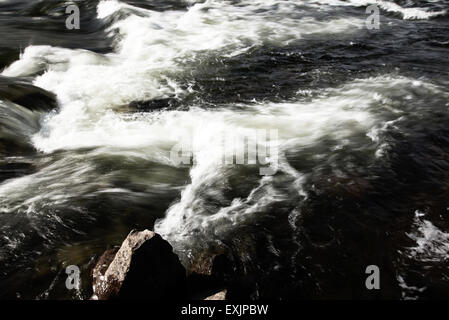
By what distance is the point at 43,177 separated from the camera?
667 centimetres

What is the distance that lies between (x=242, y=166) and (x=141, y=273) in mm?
3116

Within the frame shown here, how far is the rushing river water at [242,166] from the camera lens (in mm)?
5043

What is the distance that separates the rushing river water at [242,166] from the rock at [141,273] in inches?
18.4

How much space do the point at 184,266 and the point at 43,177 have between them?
306 cm

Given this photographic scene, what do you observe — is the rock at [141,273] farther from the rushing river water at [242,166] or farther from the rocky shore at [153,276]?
the rushing river water at [242,166]

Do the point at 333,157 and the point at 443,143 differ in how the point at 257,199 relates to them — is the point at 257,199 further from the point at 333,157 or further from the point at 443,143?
the point at 443,143

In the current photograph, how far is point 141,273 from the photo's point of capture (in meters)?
4.20

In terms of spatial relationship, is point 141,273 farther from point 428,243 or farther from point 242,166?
point 428,243

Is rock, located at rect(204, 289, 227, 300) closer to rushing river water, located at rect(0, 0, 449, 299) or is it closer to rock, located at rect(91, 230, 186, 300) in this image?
rock, located at rect(91, 230, 186, 300)

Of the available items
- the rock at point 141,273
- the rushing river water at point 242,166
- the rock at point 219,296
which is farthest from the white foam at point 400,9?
the rock at point 141,273

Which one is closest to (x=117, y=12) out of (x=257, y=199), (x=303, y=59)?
(x=303, y=59)

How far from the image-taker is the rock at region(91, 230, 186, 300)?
4.16 meters

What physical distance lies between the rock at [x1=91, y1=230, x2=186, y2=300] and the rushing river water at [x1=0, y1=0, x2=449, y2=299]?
0.47 metres

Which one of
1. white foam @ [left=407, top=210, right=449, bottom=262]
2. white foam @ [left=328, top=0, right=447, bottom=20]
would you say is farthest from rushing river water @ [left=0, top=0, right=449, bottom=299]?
white foam @ [left=328, top=0, right=447, bottom=20]
